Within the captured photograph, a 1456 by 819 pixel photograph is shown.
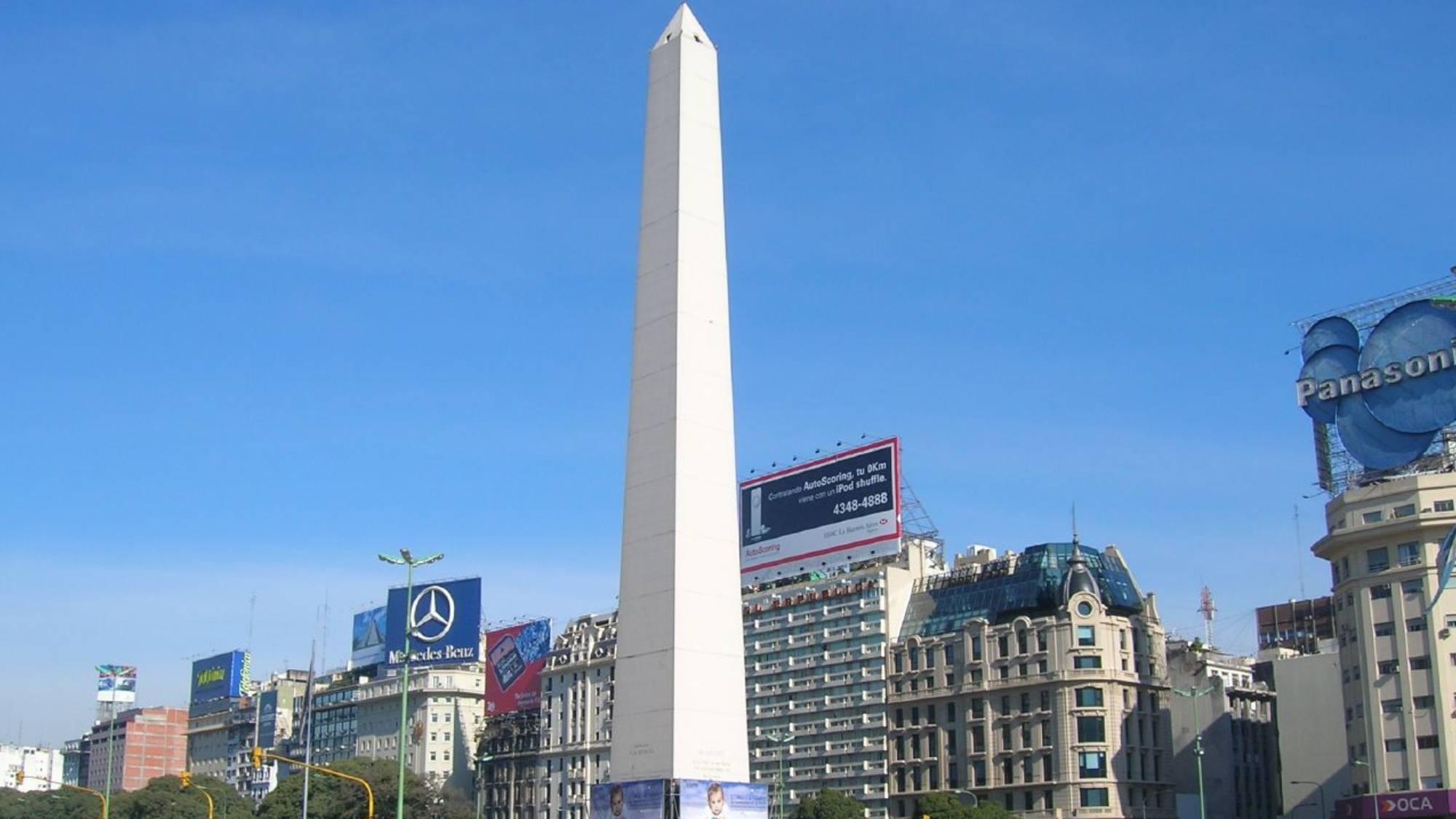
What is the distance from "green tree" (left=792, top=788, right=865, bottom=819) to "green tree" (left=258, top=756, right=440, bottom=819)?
22.4 metres

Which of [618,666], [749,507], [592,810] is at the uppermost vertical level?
[749,507]

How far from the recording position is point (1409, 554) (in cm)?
6719

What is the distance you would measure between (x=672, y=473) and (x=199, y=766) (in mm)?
138620

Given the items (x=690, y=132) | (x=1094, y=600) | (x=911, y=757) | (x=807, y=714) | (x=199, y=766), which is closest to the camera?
(x=690, y=132)

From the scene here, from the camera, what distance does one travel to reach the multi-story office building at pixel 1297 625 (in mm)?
104938

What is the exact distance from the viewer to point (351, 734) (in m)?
140

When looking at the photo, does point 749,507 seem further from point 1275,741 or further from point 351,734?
point 351,734

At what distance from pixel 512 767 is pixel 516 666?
7.11 meters

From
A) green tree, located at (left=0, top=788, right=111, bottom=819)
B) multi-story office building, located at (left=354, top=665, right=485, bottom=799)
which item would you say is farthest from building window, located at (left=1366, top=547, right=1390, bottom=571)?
green tree, located at (left=0, top=788, right=111, bottom=819)

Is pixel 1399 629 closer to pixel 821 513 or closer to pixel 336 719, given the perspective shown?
pixel 821 513

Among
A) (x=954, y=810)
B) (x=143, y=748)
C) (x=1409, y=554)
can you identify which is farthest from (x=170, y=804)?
(x=1409, y=554)

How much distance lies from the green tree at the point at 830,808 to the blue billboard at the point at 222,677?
9017 centimetres

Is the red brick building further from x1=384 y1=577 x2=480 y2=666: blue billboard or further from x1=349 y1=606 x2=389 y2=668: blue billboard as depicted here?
x1=384 y1=577 x2=480 y2=666: blue billboard

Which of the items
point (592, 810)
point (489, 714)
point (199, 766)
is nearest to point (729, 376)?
point (592, 810)
